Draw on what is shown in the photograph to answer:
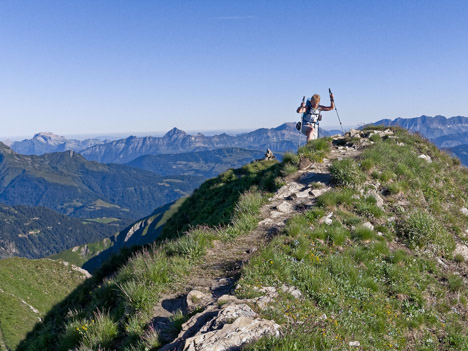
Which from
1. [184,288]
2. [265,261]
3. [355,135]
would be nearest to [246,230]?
[265,261]

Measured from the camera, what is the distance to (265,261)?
337 inches

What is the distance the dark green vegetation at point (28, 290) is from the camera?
54.0 metres

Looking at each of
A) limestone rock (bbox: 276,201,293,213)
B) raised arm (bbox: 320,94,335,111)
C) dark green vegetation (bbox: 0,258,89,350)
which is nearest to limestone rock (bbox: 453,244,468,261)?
limestone rock (bbox: 276,201,293,213)

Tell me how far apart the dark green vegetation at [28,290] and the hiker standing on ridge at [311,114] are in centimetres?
5160

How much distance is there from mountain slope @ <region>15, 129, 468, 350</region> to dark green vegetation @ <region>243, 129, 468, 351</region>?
34mm

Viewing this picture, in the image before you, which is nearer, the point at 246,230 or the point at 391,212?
the point at 246,230

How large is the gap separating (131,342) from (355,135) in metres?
20.3

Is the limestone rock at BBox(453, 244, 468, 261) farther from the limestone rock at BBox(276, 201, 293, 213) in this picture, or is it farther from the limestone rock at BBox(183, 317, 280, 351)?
the limestone rock at BBox(183, 317, 280, 351)

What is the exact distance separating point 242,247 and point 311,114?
13.6 metres

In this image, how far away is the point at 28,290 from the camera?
222 feet

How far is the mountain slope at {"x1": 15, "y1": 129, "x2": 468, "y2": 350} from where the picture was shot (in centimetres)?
643

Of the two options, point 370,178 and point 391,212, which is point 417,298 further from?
point 370,178

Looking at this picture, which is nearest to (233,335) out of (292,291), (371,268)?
(292,291)

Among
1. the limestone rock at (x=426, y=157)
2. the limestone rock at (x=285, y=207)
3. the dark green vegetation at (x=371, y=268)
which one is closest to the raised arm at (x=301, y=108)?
the dark green vegetation at (x=371, y=268)
